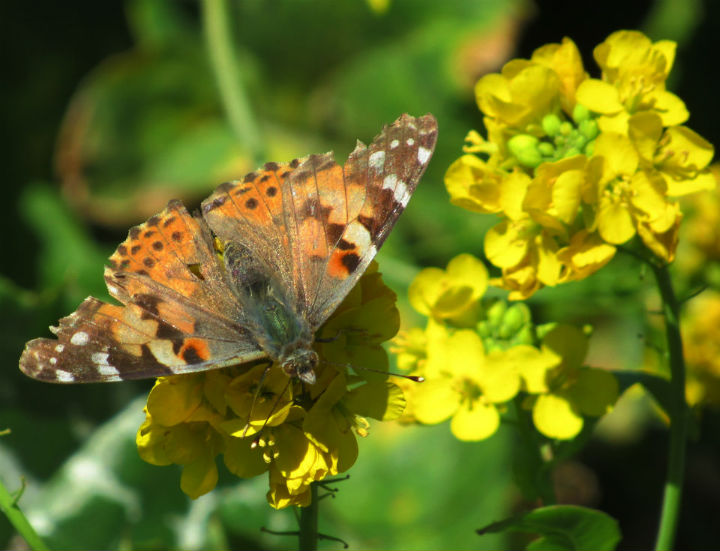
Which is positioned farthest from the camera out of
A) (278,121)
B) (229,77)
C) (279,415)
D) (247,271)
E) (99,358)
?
(278,121)

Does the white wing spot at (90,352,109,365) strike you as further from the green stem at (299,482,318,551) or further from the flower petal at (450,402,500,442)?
the flower petal at (450,402,500,442)

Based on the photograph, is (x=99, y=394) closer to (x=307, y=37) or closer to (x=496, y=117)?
(x=496, y=117)

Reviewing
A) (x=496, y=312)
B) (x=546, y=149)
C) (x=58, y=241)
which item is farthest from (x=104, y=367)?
(x=58, y=241)

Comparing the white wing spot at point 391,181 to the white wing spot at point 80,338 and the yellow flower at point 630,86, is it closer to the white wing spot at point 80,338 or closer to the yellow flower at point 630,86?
the yellow flower at point 630,86

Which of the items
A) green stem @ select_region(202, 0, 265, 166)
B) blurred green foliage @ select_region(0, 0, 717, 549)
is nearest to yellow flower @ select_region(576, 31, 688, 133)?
blurred green foliage @ select_region(0, 0, 717, 549)

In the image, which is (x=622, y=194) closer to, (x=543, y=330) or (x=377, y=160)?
(x=543, y=330)

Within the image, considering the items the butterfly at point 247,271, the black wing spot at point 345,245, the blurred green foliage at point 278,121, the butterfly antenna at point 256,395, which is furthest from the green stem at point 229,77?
the butterfly antenna at point 256,395

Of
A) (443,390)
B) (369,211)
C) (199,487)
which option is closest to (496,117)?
(369,211)
